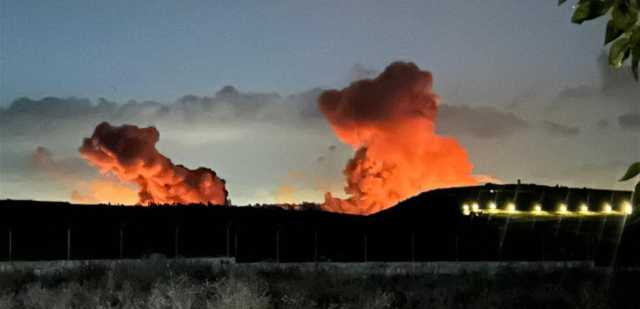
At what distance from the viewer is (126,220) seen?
6316 cm

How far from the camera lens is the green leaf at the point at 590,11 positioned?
3.14 m

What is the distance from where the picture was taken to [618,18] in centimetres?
316

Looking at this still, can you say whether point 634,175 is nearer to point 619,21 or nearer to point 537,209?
point 619,21

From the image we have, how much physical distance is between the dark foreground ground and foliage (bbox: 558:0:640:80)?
13796mm

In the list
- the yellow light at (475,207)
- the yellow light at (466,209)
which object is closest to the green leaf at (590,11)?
the yellow light at (466,209)

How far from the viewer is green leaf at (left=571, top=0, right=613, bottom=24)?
3139 millimetres

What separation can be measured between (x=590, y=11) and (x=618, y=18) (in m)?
0.09

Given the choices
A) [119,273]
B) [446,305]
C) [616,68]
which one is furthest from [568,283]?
[616,68]

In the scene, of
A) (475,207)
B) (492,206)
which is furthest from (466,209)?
(492,206)

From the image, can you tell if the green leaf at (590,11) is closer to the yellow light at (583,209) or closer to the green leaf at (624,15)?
the green leaf at (624,15)

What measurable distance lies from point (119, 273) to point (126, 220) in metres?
35.7

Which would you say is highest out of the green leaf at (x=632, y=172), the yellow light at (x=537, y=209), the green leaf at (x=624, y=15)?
the yellow light at (x=537, y=209)

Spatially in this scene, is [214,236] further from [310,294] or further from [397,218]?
[310,294]

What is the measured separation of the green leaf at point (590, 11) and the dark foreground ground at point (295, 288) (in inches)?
545
